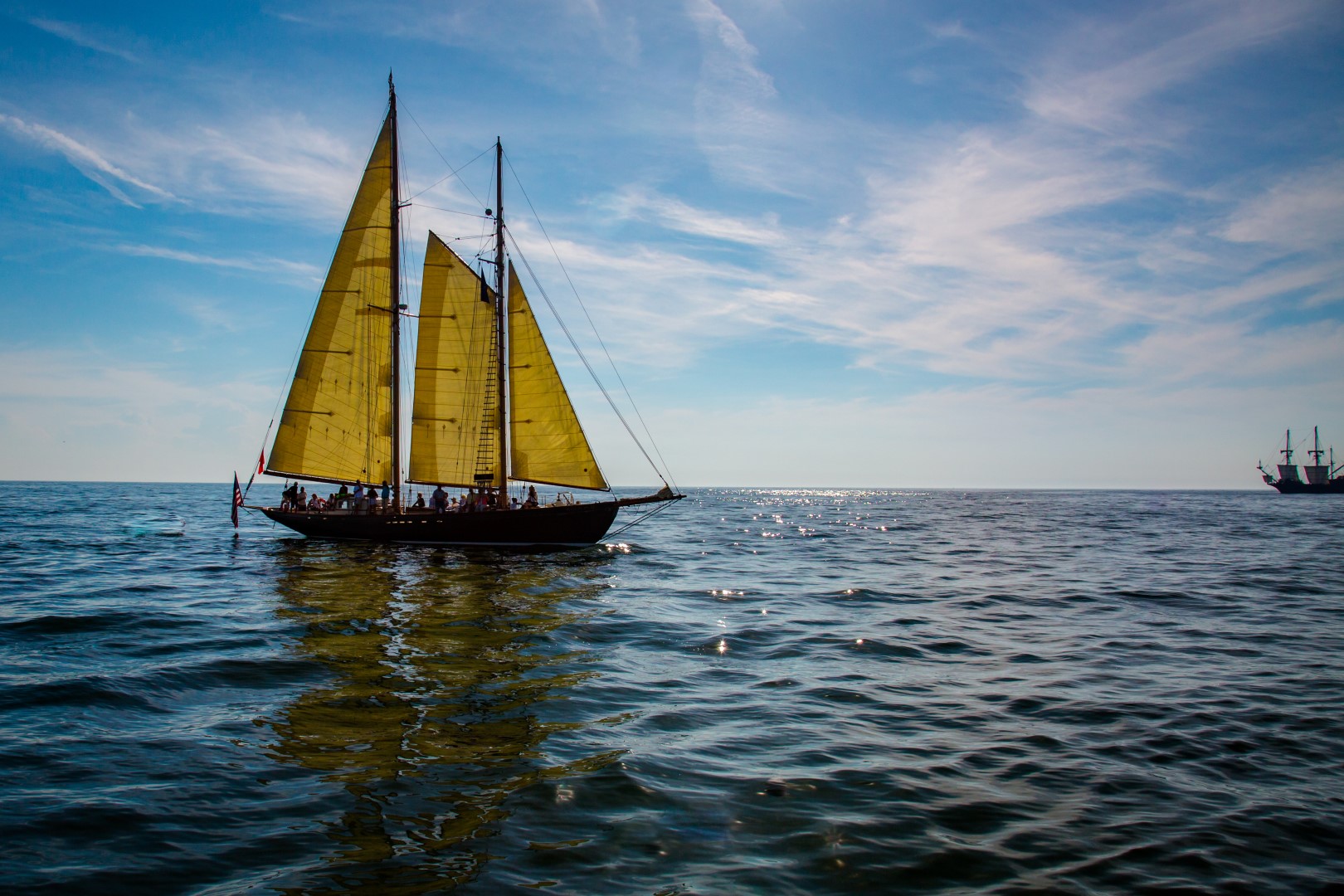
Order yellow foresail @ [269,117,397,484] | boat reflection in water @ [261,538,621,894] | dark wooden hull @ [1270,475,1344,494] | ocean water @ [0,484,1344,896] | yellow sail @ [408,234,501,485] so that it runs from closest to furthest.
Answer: ocean water @ [0,484,1344,896]
boat reflection in water @ [261,538,621,894]
yellow foresail @ [269,117,397,484]
yellow sail @ [408,234,501,485]
dark wooden hull @ [1270,475,1344,494]

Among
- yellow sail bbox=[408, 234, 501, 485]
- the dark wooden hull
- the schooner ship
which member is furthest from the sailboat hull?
the dark wooden hull

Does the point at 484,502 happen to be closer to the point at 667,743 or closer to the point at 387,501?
the point at 387,501

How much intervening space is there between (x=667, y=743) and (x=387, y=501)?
35.8 m

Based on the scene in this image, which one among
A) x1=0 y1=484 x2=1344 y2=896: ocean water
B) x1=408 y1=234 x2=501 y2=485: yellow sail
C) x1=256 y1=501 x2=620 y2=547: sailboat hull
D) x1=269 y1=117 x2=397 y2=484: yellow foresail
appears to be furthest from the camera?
x1=408 y1=234 x2=501 y2=485: yellow sail

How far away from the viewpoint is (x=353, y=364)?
39.1 m

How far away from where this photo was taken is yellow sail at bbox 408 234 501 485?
3959cm

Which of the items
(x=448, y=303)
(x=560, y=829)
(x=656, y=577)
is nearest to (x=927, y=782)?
(x=560, y=829)

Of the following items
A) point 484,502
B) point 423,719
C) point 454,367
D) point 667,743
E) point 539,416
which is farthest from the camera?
point 454,367

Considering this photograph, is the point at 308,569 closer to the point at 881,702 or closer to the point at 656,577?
the point at 656,577

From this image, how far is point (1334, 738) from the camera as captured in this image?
9602 millimetres

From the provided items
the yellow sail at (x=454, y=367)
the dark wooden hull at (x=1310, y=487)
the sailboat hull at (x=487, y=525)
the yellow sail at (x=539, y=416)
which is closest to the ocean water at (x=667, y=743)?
the sailboat hull at (x=487, y=525)

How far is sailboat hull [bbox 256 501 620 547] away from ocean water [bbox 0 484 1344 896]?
1495 centimetres

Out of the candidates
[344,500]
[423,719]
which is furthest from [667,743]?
[344,500]

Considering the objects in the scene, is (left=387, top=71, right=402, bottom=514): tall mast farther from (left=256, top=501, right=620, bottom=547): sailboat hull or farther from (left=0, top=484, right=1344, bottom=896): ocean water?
(left=0, top=484, right=1344, bottom=896): ocean water
